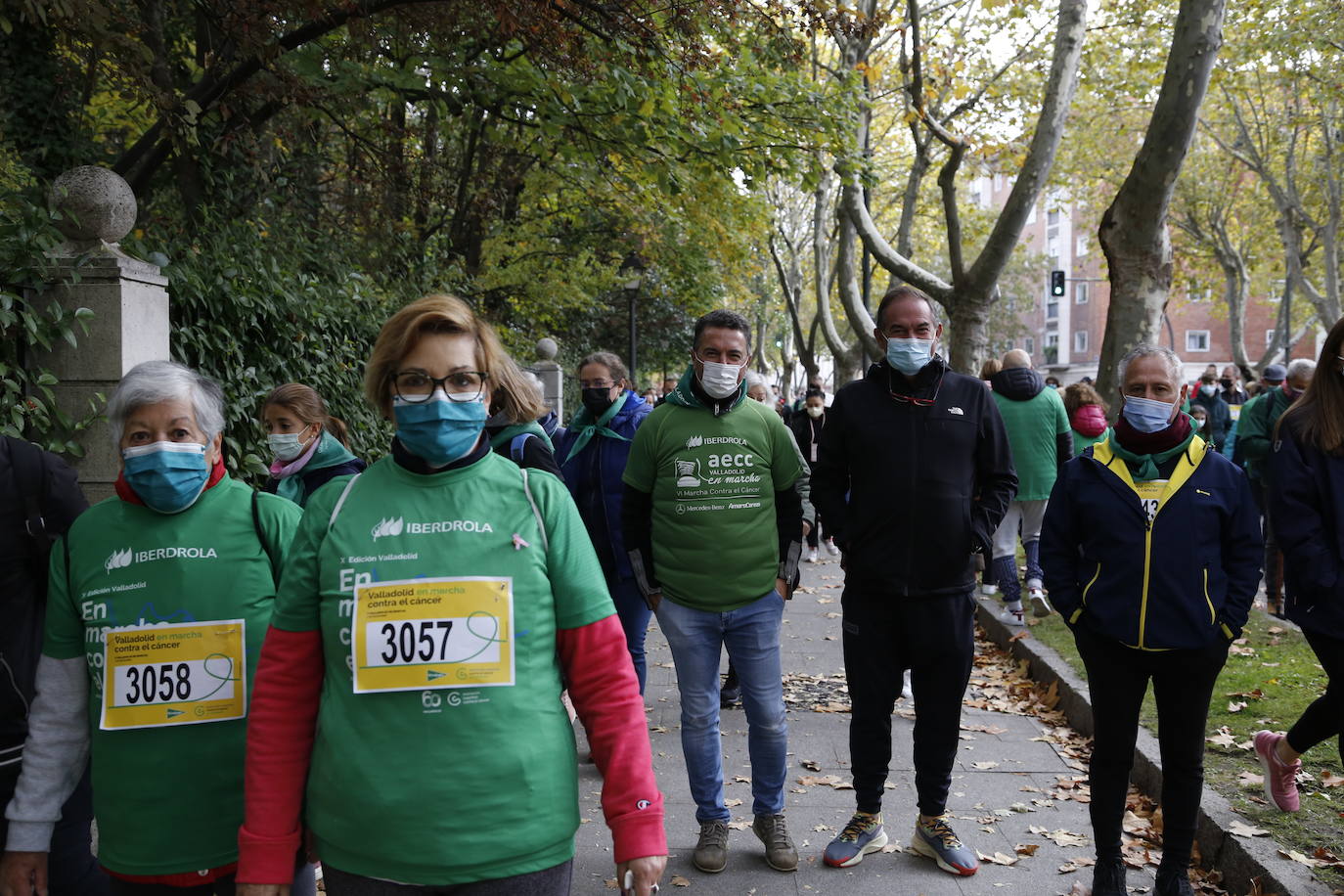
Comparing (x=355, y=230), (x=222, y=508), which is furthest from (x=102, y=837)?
(x=355, y=230)

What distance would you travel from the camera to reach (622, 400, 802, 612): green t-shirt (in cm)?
438

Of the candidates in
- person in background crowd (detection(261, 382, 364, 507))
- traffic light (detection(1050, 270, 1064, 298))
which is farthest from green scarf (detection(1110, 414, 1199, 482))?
traffic light (detection(1050, 270, 1064, 298))

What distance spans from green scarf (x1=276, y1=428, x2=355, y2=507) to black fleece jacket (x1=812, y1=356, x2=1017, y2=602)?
2249mm

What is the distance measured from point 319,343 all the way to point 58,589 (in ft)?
19.1

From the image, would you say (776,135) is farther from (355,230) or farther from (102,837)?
(102,837)

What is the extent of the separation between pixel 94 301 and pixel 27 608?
2845 mm

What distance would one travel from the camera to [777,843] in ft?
14.6

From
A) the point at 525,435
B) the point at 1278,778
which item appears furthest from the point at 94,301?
the point at 1278,778

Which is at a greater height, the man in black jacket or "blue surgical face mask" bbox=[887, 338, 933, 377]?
"blue surgical face mask" bbox=[887, 338, 933, 377]

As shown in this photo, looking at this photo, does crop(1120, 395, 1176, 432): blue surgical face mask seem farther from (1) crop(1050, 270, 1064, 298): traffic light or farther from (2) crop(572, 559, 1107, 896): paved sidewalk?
(1) crop(1050, 270, 1064, 298): traffic light

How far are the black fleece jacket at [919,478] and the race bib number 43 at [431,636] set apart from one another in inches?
98.4

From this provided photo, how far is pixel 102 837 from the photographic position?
8.26 ft

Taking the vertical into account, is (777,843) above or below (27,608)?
below

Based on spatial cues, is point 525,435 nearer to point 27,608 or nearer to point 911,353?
point 911,353
